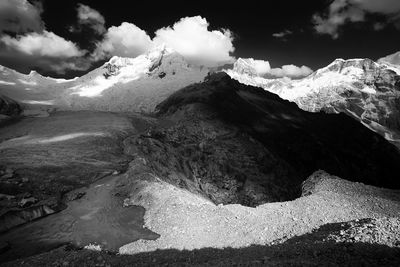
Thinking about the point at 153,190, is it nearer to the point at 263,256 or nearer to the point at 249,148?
the point at 263,256

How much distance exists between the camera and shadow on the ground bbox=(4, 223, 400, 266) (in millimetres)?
15641

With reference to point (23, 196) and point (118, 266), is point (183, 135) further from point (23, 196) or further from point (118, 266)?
point (118, 266)

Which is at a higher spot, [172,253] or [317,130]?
[317,130]

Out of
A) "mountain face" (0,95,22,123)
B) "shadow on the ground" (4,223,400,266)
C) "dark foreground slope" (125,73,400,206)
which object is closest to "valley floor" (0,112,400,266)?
"shadow on the ground" (4,223,400,266)

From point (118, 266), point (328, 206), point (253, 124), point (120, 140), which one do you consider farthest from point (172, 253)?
point (253, 124)

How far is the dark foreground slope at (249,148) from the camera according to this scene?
88.8m

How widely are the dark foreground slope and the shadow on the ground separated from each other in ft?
97.5

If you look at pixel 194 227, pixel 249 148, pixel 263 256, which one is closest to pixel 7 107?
pixel 249 148

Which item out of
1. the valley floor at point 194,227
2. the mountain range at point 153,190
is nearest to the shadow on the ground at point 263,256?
the valley floor at point 194,227

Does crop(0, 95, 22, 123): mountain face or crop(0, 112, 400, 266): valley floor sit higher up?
crop(0, 95, 22, 123): mountain face

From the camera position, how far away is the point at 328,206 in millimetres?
30625

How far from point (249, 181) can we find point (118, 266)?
88.8 m

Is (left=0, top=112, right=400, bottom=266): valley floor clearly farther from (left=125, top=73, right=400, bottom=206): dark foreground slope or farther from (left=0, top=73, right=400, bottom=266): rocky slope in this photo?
(left=125, top=73, right=400, bottom=206): dark foreground slope

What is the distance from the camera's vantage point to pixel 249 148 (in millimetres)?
119688
